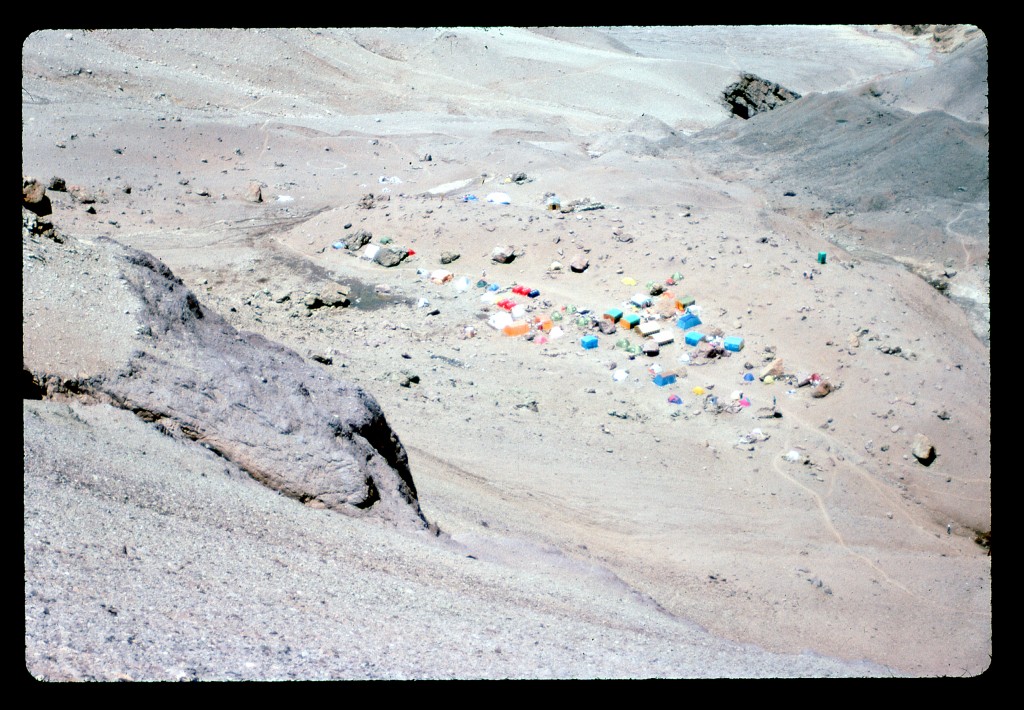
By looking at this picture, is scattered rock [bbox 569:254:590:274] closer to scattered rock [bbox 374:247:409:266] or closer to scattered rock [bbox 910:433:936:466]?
scattered rock [bbox 374:247:409:266]

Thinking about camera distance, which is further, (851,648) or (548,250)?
(548,250)

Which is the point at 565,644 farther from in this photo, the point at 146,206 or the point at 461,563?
the point at 146,206

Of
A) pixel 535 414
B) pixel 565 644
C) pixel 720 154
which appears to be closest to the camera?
pixel 565 644

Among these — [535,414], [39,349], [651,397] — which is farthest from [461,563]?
[651,397]

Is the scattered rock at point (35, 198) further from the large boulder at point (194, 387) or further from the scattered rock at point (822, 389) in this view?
the scattered rock at point (822, 389)

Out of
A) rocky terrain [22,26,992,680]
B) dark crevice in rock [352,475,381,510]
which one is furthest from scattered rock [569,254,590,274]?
dark crevice in rock [352,475,381,510]
